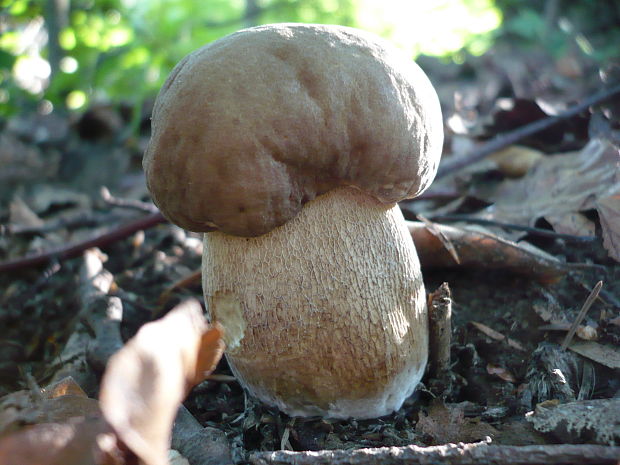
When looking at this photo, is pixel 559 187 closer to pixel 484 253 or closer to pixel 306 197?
pixel 484 253

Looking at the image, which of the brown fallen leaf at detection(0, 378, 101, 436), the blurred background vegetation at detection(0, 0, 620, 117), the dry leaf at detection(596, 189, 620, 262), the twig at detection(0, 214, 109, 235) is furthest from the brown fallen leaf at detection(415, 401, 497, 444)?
the blurred background vegetation at detection(0, 0, 620, 117)

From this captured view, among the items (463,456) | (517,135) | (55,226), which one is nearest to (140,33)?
(55,226)

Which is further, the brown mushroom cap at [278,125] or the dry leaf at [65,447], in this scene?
the brown mushroom cap at [278,125]

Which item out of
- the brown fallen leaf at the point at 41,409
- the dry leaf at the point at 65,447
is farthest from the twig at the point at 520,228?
the dry leaf at the point at 65,447

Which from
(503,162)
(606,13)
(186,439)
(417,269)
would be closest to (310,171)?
(417,269)

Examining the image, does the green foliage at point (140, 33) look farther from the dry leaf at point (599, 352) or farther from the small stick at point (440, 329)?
the dry leaf at point (599, 352)

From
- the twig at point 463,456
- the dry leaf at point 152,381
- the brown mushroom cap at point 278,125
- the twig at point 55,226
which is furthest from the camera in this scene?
the twig at point 55,226

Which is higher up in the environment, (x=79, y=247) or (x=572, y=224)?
(x=572, y=224)
